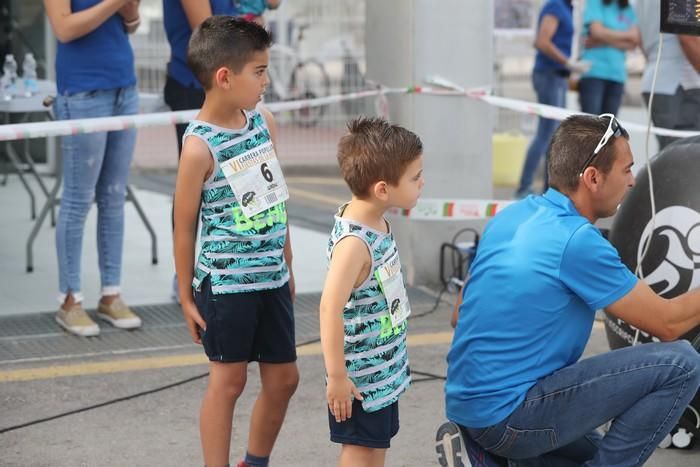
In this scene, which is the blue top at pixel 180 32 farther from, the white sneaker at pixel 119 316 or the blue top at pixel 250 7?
the white sneaker at pixel 119 316

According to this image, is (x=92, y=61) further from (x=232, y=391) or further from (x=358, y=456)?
(x=358, y=456)

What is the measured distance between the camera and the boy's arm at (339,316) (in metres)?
3.39

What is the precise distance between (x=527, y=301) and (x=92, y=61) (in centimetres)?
282

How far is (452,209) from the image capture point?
681cm

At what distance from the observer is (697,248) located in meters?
4.25

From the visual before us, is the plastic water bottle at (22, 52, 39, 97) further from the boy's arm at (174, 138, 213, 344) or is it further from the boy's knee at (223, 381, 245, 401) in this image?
the boy's knee at (223, 381, 245, 401)

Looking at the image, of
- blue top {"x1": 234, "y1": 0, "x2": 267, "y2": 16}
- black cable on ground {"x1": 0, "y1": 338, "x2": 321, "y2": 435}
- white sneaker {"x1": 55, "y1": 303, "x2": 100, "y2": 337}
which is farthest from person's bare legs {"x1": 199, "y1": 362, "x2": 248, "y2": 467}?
blue top {"x1": 234, "y1": 0, "x2": 267, "y2": 16}

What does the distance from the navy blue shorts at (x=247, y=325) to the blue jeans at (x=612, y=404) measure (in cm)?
75

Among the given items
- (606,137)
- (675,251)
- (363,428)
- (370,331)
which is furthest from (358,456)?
(675,251)

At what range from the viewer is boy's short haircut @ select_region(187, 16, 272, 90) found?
391 centimetres

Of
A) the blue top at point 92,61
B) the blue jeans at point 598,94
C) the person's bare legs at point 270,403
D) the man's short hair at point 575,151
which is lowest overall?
the person's bare legs at point 270,403

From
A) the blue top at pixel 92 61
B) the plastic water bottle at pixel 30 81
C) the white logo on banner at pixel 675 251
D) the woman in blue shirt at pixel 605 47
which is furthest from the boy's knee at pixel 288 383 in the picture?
the woman in blue shirt at pixel 605 47

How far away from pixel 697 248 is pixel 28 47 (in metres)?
7.11

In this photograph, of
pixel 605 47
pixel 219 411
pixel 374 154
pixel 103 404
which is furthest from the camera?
pixel 605 47
